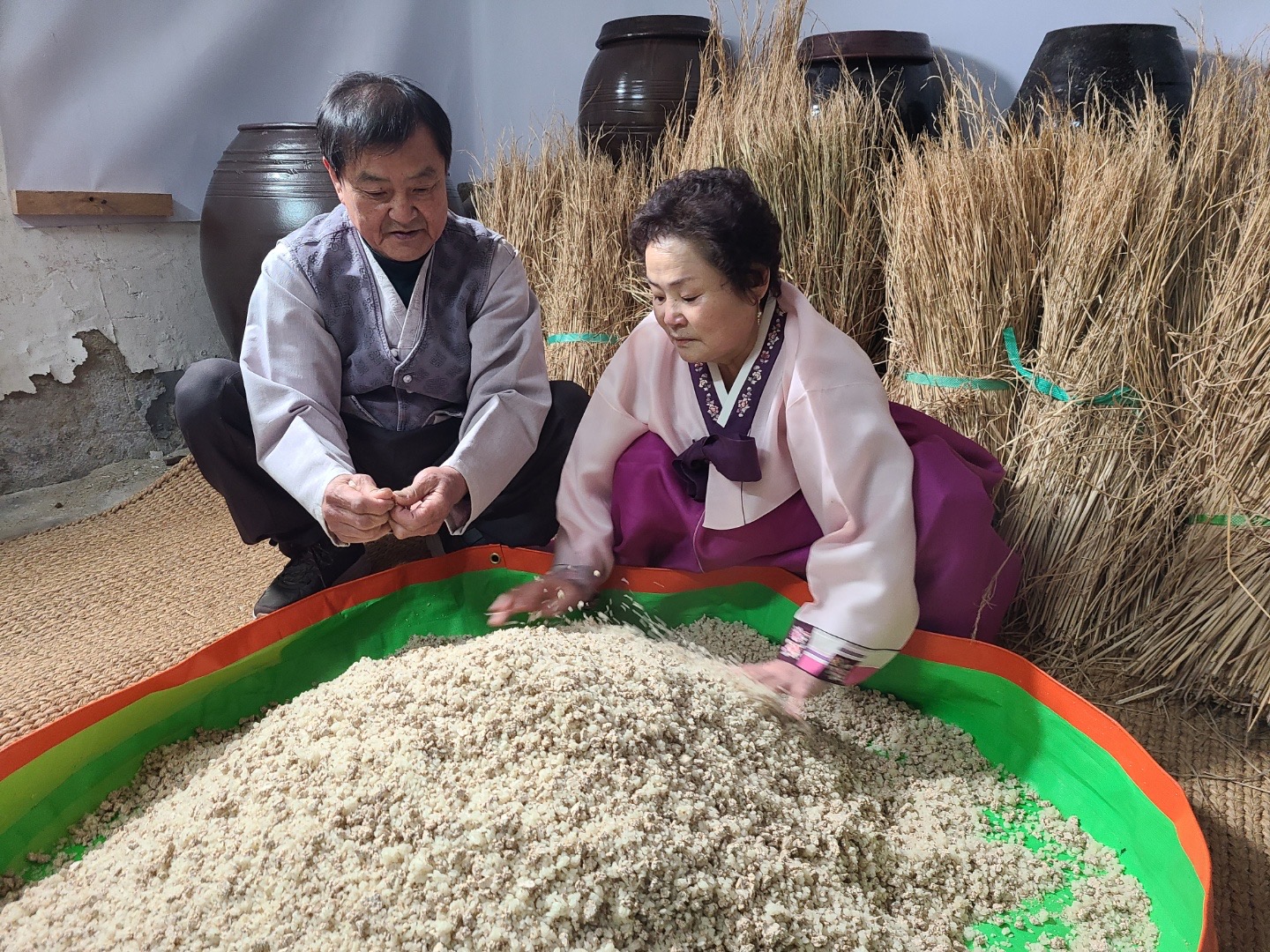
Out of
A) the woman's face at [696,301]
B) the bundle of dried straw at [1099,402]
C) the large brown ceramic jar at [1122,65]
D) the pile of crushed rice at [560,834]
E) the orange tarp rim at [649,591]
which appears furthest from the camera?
the large brown ceramic jar at [1122,65]

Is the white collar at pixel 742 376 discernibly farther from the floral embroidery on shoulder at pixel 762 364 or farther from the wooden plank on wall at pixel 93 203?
the wooden plank on wall at pixel 93 203

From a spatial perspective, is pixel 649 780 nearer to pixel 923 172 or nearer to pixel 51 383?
pixel 923 172

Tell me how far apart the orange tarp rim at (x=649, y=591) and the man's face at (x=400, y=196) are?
1.99 ft

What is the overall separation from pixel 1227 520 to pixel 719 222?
102 centimetres

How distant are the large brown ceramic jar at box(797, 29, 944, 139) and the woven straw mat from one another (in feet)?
5.34

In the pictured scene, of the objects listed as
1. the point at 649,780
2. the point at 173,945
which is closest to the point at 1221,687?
the point at 649,780

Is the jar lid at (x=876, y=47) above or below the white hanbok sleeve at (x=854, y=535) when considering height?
above

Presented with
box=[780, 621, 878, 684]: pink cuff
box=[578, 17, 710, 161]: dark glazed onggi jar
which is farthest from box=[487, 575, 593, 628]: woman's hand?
box=[578, 17, 710, 161]: dark glazed onggi jar

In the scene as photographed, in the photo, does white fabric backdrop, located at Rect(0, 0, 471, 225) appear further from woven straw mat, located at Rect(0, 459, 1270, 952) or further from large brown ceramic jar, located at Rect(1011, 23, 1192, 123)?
large brown ceramic jar, located at Rect(1011, 23, 1192, 123)

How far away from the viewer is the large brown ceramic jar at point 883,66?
8.22 ft

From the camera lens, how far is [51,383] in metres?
2.87

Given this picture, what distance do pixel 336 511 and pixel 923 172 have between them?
1.44m

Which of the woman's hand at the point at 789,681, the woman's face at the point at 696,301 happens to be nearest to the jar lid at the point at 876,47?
the woman's face at the point at 696,301

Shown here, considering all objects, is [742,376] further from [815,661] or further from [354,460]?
[354,460]
